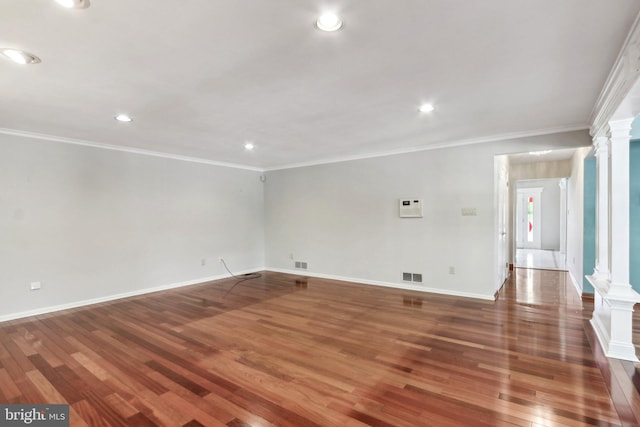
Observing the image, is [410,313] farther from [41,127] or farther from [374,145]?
[41,127]

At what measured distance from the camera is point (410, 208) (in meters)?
5.50

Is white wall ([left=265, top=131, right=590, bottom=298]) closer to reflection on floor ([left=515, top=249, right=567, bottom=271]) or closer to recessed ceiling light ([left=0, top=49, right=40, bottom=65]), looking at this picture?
reflection on floor ([left=515, top=249, right=567, bottom=271])

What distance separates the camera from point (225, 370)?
2703mm

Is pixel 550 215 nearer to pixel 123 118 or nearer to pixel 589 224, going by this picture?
pixel 589 224

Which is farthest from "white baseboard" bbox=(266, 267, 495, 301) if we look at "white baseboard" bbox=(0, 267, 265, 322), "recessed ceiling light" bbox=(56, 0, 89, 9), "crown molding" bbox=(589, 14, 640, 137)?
"recessed ceiling light" bbox=(56, 0, 89, 9)

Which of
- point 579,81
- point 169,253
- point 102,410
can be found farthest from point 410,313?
point 169,253

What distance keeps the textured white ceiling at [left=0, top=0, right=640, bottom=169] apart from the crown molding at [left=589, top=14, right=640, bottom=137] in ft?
0.25

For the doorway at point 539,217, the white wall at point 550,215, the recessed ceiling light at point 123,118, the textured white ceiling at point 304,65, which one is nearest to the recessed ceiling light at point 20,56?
the textured white ceiling at point 304,65

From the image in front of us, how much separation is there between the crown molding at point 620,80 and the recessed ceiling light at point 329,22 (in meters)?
1.71

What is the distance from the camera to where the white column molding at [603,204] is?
11.3ft

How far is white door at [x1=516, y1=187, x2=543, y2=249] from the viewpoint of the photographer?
11945 mm

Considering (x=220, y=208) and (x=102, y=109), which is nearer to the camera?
(x=102, y=109)

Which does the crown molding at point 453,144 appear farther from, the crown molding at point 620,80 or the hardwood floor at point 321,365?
the hardwood floor at point 321,365

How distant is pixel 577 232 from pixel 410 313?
12.8 feet
